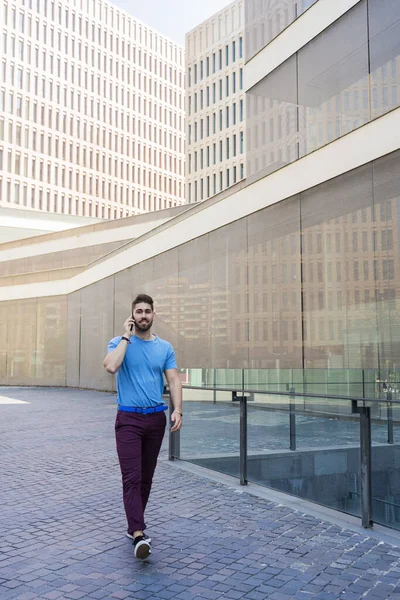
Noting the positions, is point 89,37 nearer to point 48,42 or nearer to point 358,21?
point 48,42

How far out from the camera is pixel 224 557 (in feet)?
14.6

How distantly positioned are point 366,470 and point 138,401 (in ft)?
6.74

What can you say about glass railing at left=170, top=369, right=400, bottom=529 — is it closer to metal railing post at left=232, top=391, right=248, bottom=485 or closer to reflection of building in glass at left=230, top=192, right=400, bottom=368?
metal railing post at left=232, top=391, right=248, bottom=485

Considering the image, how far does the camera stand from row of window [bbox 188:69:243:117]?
74.0 metres

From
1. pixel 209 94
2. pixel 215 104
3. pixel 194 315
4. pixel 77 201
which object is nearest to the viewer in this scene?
pixel 194 315

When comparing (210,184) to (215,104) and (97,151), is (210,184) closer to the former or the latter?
(215,104)

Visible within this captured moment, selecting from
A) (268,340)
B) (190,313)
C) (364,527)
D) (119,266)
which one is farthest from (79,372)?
(364,527)

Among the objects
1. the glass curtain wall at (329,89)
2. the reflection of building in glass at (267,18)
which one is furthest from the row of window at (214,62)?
the glass curtain wall at (329,89)

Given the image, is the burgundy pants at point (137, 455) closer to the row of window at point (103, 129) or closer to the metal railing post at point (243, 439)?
the metal railing post at point (243, 439)

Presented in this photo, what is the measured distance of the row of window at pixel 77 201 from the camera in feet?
251

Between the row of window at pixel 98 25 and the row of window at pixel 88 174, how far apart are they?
1662 cm

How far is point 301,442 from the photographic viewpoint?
20.7 ft

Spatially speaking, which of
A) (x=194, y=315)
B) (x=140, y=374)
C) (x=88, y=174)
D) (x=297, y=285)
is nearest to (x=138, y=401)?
(x=140, y=374)

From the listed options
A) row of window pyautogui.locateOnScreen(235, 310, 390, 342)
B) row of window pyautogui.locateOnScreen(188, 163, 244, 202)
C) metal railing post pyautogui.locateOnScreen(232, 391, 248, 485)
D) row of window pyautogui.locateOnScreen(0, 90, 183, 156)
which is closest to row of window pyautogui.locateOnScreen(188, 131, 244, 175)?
row of window pyautogui.locateOnScreen(188, 163, 244, 202)
